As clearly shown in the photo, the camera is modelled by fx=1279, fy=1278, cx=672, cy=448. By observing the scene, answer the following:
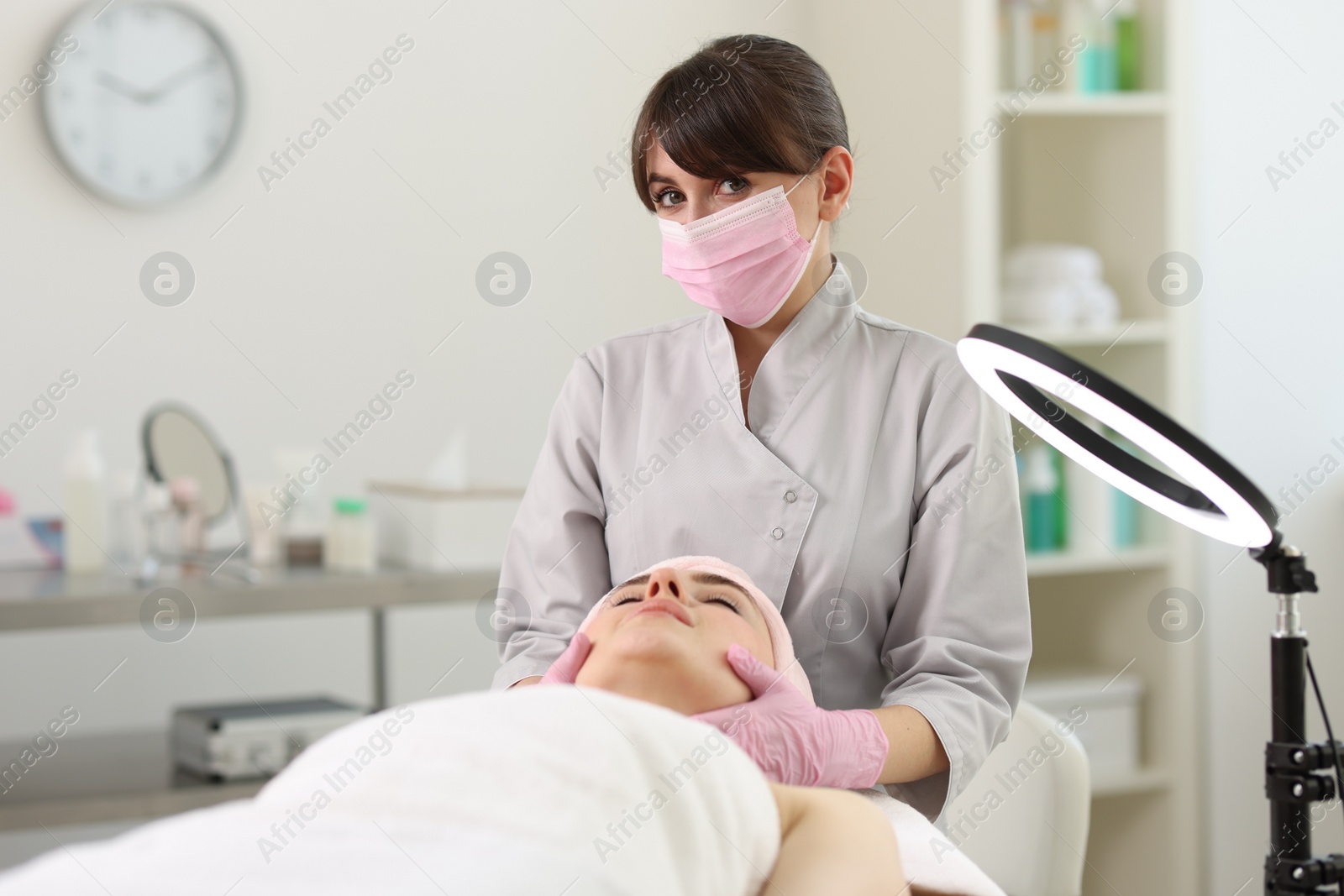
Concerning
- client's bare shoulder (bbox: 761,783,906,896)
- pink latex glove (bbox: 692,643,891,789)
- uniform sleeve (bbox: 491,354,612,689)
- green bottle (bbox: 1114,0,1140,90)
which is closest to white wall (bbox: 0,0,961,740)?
green bottle (bbox: 1114,0,1140,90)

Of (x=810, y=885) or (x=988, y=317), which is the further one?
(x=988, y=317)

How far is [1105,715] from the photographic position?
101 inches

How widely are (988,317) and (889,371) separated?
1.23 m

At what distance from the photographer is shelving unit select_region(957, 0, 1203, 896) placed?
2.43 meters

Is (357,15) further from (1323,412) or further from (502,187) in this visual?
(1323,412)

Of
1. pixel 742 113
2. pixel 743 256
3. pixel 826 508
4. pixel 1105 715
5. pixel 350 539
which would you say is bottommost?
pixel 1105 715

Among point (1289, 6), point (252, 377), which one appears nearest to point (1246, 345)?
point (1289, 6)

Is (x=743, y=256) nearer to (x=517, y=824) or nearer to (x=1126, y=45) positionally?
(x=517, y=824)

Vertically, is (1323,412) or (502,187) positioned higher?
(502,187)

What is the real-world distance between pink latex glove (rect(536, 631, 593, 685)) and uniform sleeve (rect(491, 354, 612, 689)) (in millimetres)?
122

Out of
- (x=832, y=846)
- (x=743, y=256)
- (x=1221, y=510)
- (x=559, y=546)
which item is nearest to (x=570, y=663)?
(x=559, y=546)

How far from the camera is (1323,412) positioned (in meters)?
2.55

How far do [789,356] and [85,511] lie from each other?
5.21 ft

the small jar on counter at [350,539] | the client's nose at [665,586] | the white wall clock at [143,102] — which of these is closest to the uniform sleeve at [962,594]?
the client's nose at [665,586]
